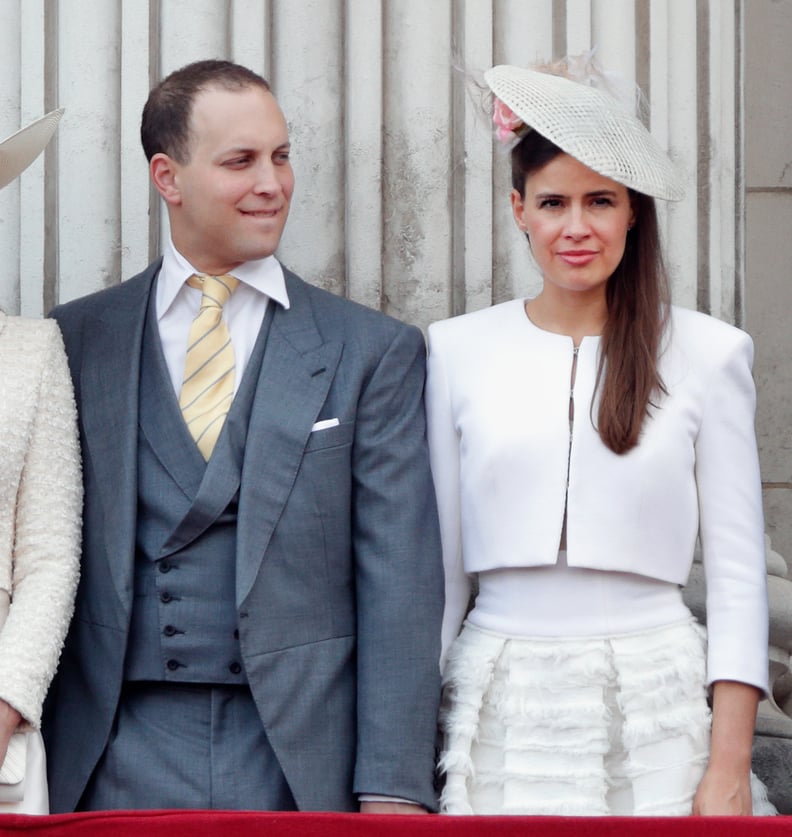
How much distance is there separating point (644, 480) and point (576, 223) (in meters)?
0.48

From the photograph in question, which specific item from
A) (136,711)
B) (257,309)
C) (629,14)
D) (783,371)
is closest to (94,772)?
(136,711)

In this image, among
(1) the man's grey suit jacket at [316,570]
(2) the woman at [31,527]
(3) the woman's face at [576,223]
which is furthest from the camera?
(3) the woman's face at [576,223]

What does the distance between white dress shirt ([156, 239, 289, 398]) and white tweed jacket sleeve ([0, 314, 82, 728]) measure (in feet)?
0.74

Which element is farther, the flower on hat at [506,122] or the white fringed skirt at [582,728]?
the flower on hat at [506,122]

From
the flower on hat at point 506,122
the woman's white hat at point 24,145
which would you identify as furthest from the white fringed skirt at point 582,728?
the woman's white hat at point 24,145

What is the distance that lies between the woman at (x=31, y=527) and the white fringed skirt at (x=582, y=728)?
0.72 meters

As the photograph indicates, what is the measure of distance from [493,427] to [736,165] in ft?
4.13

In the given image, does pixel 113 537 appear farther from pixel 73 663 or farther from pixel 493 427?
pixel 493 427

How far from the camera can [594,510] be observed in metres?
2.91

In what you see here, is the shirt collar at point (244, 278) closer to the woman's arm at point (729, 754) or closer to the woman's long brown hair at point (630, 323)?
the woman's long brown hair at point (630, 323)

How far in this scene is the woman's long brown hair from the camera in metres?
2.92

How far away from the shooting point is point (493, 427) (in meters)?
2.99

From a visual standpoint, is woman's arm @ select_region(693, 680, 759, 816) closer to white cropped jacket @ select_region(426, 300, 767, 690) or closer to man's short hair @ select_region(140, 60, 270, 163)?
white cropped jacket @ select_region(426, 300, 767, 690)

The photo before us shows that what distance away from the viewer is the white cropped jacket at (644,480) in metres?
2.91
